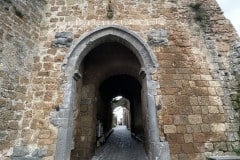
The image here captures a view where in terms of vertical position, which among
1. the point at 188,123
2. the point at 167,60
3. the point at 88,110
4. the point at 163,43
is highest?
the point at 163,43

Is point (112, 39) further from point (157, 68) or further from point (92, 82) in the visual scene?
point (92, 82)

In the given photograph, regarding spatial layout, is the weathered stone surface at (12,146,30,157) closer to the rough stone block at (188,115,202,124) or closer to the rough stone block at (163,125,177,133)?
the rough stone block at (163,125,177,133)

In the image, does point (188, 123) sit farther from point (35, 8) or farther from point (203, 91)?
point (35, 8)

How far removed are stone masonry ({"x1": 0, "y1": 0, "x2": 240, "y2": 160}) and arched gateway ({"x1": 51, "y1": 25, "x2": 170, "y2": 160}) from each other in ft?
0.49

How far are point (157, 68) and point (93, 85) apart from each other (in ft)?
7.52

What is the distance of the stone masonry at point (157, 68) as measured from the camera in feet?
12.4

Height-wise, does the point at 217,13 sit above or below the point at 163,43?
above

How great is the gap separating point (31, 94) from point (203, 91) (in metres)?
3.98

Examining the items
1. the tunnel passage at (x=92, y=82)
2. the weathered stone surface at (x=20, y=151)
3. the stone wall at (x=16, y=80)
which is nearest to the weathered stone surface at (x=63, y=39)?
the stone wall at (x=16, y=80)

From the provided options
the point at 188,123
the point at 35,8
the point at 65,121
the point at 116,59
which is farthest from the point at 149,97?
the point at 35,8

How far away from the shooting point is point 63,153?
3736 millimetres

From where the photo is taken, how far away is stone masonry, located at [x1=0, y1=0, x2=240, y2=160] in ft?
12.4

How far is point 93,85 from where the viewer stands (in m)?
5.83

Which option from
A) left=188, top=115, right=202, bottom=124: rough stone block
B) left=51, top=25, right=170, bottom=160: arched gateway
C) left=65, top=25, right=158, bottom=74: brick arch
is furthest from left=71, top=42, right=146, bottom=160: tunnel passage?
left=188, top=115, right=202, bottom=124: rough stone block
